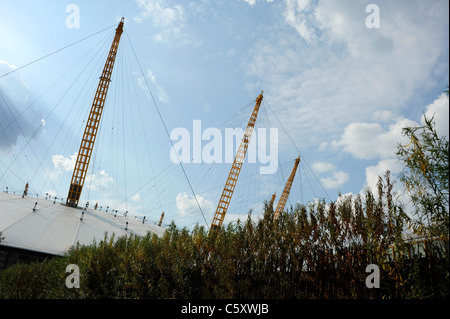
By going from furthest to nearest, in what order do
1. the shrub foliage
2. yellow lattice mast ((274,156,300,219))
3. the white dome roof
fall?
yellow lattice mast ((274,156,300,219)) → the white dome roof → the shrub foliage

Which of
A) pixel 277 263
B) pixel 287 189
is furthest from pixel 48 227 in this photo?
pixel 287 189

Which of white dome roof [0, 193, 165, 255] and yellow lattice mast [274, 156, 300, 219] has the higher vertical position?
yellow lattice mast [274, 156, 300, 219]

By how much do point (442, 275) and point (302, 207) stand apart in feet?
22.4

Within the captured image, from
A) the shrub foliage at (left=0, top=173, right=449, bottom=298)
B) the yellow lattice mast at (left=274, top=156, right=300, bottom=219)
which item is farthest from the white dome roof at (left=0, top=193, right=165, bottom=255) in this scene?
the yellow lattice mast at (left=274, top=156, right=300, bottom=219)

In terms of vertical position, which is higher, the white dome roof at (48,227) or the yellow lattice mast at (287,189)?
the yellow lattice mast at (287,189)

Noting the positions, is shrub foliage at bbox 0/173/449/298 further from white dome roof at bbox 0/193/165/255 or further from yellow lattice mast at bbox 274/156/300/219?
yellow lattice mast at bbox 274/156/300/219

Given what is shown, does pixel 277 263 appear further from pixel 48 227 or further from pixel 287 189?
pixel 287 189

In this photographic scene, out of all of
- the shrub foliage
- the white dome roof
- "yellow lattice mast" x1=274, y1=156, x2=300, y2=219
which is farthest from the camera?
"yellow lattice mast" x1=274, y1=156, x2=300, y2=219

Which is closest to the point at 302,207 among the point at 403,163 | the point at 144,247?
the point at 403,163

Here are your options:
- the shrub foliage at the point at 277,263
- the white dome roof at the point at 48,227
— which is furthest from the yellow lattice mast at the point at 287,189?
the shrub foliage at the point at 277,263

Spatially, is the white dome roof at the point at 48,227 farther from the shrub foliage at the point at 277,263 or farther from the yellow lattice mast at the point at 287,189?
the yellow lattice mast at the point at 287,189

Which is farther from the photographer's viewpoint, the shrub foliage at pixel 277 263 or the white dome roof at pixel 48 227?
the white dome roof at pixel 48 227

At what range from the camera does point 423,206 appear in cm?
1029
